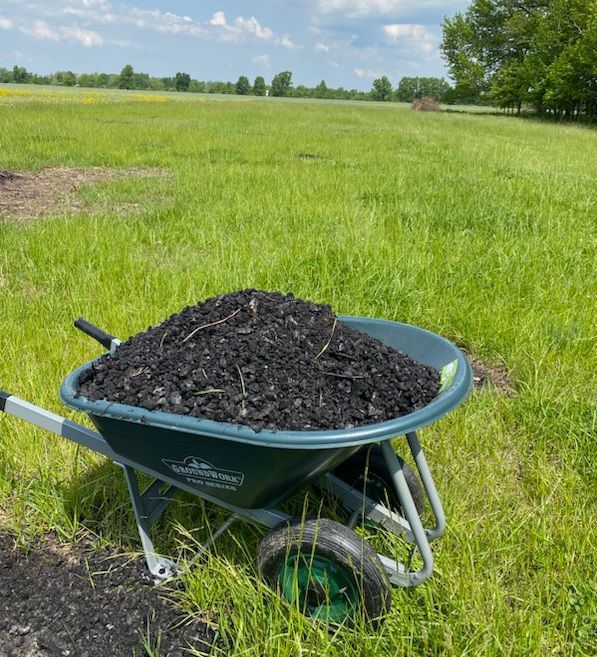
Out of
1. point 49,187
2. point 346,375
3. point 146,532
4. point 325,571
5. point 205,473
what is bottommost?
point 146,532

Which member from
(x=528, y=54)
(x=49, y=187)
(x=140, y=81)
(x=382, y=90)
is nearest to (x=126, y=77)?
(x=140, y=81)

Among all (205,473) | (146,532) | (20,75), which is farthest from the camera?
(20,75)

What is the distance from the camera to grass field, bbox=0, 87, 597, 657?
67.9 inches

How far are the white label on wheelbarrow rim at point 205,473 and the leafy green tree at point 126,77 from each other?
4034 inches

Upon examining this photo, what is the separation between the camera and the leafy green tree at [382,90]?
109 m

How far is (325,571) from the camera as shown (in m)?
1.67

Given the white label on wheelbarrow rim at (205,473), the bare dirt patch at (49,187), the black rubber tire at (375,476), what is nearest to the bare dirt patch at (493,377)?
the black rubber tire at (375,476)

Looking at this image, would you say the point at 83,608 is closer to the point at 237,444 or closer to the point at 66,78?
the point at 237,444

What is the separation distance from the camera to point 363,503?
6.22 ft

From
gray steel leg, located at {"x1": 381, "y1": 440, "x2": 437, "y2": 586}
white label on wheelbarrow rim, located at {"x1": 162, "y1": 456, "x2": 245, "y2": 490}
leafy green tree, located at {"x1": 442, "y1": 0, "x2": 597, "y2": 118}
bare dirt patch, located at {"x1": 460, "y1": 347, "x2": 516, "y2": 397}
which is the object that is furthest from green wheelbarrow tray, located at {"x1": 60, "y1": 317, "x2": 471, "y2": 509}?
leafy green tree, located at {"x1": 442, "y1": 0, "x2": 597, "y2": 118}

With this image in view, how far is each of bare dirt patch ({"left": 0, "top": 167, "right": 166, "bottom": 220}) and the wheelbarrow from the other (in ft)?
16.3

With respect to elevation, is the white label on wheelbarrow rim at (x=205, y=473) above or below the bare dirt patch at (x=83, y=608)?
above

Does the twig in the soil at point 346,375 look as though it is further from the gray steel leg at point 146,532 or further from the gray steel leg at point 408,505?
the gray steel leg at point 146,532

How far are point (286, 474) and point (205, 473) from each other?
0.79ft
